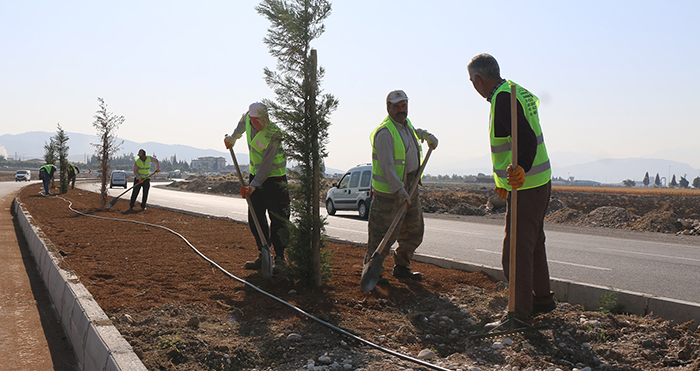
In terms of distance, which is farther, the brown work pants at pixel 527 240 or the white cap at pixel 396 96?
the white cap at pixel 396 96

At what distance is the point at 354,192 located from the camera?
17250 mm

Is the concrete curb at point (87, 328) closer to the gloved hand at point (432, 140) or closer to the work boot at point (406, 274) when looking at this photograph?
the work boot at point (406, 274)

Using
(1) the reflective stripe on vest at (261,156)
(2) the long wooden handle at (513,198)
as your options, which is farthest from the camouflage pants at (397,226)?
(2) the long wooden handle at (513,198)

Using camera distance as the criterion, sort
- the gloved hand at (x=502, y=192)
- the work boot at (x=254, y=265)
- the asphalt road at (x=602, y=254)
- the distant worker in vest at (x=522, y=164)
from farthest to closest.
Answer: the asphalt road at (x=602, y=254) < the work boot at (x=254, y=265) < the gloved hand at (x=502, y=192) < the distant worker in vest at (x=522, y=164)

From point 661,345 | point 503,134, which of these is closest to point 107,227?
point 503,134

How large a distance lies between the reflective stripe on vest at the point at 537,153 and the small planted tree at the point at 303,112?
5.49 ft

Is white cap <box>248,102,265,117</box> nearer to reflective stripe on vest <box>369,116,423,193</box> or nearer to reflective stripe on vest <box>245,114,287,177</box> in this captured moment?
reflective stripe on vest <box>245,114,287,177</box>

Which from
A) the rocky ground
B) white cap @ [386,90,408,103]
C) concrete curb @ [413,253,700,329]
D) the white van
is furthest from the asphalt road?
white cap @ [386,90,408,103]

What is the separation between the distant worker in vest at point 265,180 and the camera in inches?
218

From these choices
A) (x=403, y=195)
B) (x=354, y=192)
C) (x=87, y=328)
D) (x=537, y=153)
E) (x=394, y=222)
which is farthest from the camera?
(x=354, y=192)

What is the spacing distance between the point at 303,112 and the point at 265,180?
3.79 ft

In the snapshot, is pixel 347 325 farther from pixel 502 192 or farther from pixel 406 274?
pixel 406 274

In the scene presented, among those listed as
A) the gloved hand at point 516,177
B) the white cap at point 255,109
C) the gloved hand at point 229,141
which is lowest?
the gloved hand at point 516,177

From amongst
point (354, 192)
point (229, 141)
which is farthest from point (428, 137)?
point (354, 192)
